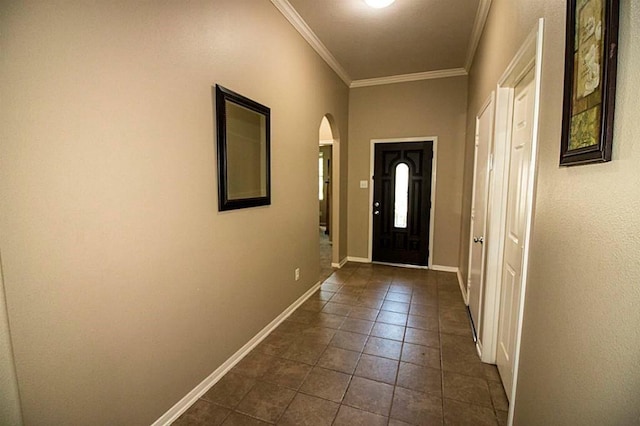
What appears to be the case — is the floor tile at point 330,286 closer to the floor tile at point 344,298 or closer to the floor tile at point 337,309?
the floor tile at point 344,298

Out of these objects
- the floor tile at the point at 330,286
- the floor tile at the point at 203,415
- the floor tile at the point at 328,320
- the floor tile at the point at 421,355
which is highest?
the floor tile at the point at 330,286

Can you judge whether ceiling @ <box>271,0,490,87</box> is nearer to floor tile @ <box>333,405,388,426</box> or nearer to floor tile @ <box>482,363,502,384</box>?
floor tile @ <box>482,363,502,384</box>

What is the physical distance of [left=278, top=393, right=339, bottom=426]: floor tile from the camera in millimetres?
1676

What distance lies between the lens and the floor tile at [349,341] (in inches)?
95.7

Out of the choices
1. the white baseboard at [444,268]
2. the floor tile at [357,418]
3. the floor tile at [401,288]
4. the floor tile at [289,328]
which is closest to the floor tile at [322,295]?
the floor tile at [289,328]

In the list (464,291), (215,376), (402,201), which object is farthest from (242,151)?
(402,201)

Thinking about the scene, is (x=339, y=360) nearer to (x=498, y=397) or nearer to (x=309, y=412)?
(x=309, y=412)

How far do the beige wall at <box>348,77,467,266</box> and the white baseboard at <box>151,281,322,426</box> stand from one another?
2580mm

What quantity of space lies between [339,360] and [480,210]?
1.80 metres

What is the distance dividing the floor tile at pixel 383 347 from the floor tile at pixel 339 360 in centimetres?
14

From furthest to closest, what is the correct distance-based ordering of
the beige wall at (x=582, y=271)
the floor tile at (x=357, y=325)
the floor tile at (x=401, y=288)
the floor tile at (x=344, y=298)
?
the floor tile at (x=401, y=288), the floor tile at (x=344, y=298), the floor tile at (x=357, y=325), the beige wall at (x=582, y=271)

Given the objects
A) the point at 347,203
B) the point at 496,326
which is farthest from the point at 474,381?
the point at 347,203

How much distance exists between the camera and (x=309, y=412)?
175 cm

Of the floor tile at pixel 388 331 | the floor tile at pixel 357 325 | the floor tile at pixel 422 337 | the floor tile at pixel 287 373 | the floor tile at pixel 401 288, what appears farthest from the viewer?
the floor tile at pixel 401 288
